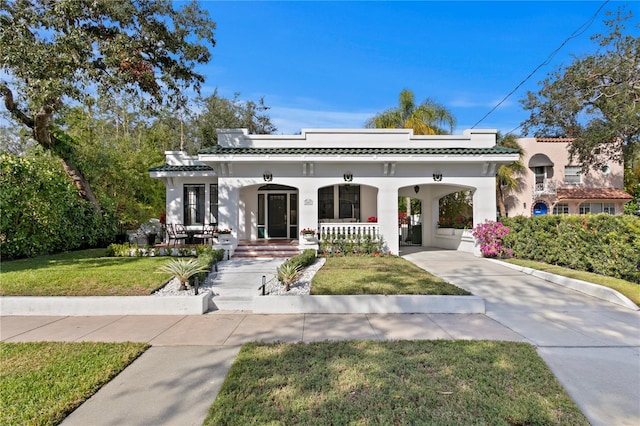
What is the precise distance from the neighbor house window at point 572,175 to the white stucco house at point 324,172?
55.5 ft

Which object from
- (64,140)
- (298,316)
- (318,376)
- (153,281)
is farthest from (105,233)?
(318,376)

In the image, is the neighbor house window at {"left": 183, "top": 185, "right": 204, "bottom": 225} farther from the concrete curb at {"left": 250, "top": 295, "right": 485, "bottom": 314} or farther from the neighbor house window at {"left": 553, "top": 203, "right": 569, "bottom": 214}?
the neighbor house window at {"left": 553, "top": 203, "right": 569, "bottom": 214}

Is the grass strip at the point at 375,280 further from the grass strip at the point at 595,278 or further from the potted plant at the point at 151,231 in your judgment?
the potted plant at the point at 151,231

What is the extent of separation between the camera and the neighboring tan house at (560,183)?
24141mm

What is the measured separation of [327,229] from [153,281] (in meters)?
6.48

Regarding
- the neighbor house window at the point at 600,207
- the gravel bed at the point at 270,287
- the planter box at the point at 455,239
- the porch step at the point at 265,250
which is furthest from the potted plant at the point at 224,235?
the neighbor house window at the point at 600,207

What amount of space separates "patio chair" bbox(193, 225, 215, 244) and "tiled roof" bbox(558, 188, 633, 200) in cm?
2530

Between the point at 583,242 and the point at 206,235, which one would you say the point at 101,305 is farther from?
the point at 583,242

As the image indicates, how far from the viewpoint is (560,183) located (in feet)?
80.3

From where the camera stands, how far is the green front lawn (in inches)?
257

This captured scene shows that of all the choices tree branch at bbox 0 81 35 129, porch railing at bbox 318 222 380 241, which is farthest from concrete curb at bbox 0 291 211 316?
tree branch at bbox 0 81 35 129

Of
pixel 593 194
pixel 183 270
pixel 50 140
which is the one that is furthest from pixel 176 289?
pixel 593 194

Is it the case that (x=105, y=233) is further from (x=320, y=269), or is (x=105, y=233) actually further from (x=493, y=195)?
(x=493, y=195)

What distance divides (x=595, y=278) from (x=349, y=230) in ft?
23.7
